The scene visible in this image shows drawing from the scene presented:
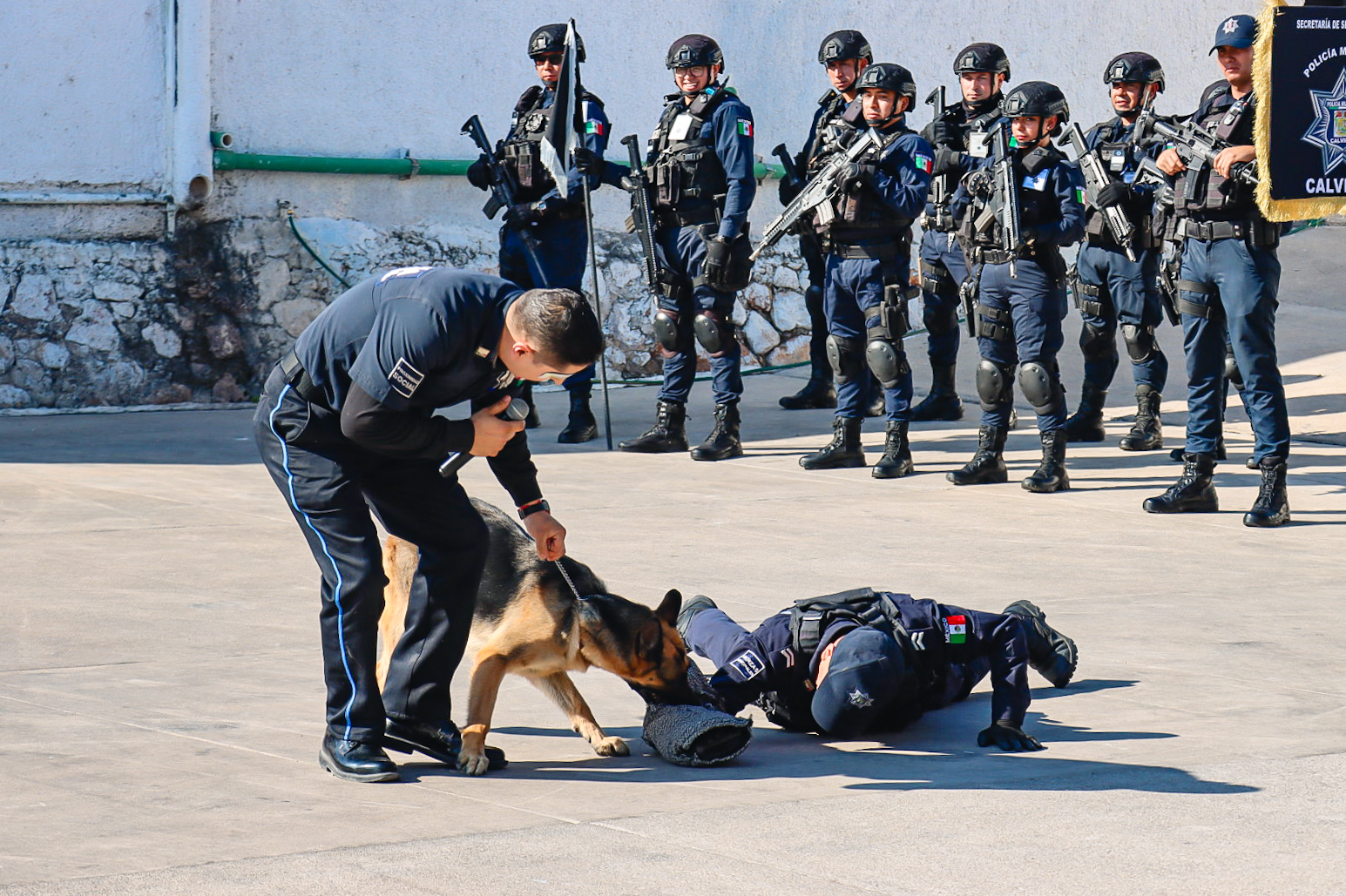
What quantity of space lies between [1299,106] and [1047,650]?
364 cm

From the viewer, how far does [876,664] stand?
15.2 feet

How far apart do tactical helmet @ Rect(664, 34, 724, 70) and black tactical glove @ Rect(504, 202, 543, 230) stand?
1.32 metres

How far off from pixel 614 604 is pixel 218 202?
9018 millimetres

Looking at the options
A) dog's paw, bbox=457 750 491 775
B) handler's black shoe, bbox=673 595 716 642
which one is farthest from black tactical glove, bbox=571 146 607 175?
dog's paw, bbox=457 750 491 775

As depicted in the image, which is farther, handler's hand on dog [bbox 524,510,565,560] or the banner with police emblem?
the banner with police emblem

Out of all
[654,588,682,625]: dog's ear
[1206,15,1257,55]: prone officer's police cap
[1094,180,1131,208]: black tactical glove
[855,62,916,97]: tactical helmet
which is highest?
[1206,15,1257,55]: prone officer's police cap

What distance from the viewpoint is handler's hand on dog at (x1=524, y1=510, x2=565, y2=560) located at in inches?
177

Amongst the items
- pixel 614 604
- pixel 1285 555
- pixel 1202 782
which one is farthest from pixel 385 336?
pixel 1285 555

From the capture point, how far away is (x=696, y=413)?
1214 centimetres

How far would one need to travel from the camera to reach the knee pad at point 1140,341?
10.4 m

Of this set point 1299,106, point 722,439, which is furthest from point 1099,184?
point 722,439

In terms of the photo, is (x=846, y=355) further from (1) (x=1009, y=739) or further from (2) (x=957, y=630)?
(1) (x=1009, y=739)

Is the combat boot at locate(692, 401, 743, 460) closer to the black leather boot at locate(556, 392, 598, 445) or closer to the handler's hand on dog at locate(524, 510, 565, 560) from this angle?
the black leather boot at locate(556, 392, 598, 445)

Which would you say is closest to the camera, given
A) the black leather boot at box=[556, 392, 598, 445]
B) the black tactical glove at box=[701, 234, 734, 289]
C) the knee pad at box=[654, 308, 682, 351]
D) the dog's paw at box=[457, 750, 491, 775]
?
the dog's paw at box=[457, 750, 491, 775]
